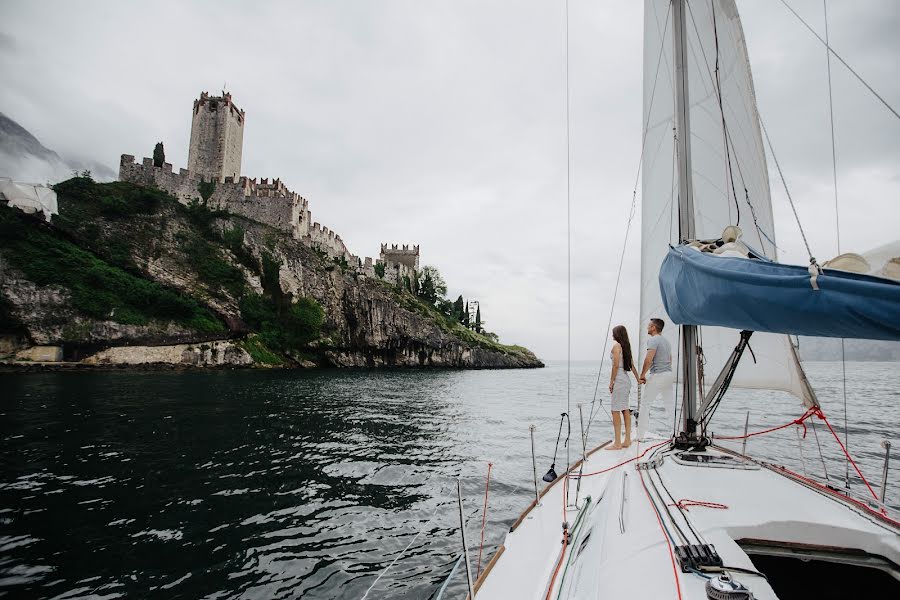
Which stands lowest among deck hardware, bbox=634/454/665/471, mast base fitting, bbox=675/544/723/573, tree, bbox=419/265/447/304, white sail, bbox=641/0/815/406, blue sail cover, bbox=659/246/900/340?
deck hardware, bbox=634/454/665/471

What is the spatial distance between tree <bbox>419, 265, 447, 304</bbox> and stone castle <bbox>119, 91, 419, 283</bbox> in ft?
96.6

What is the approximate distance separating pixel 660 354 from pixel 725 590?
475 centimetres

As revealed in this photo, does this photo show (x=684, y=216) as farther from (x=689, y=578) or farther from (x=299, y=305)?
(x=299, y=305)

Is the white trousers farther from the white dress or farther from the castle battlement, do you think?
the castle battlement

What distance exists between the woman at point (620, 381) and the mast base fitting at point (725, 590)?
185 inches

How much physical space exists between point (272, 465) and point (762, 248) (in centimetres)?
1015

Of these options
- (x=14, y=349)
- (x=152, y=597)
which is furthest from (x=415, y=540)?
(x=14, y=349)

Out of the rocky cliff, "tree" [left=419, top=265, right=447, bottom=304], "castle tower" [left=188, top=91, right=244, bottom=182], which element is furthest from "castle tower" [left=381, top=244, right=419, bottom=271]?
"castle tower" [left=188, top=91, right=244, bottom=182]

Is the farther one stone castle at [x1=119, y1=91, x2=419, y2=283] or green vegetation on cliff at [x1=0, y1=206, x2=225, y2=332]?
stone castle at [x1=119, y1=91, x2=419, y2=283]

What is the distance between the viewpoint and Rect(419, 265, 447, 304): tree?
8206cm

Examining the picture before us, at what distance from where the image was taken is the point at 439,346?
6394 cm

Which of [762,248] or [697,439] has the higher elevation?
[762,248]

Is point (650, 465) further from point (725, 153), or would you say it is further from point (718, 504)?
point (725, 153)

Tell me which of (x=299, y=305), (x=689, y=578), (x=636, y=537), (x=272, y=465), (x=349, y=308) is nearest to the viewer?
(x=689, y=578)
